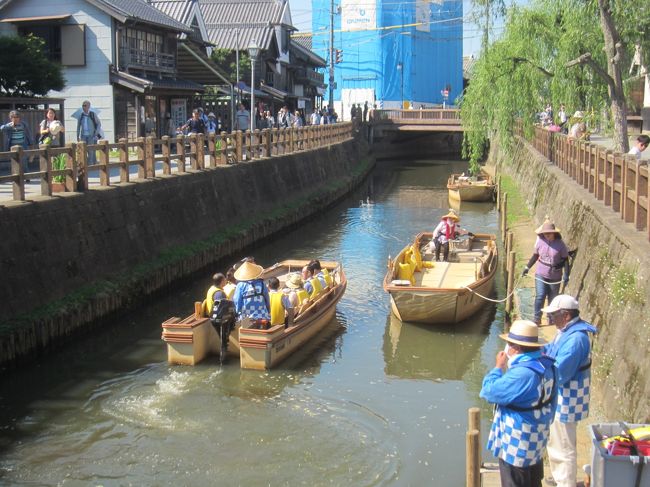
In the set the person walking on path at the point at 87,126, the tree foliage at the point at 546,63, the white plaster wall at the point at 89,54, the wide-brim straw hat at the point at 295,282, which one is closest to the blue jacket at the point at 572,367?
the wide-brim straw hat at the point at 295,282

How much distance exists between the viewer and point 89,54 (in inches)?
1335

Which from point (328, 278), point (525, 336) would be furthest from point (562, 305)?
point (328, 278)

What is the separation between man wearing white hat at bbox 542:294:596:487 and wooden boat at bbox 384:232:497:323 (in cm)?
825

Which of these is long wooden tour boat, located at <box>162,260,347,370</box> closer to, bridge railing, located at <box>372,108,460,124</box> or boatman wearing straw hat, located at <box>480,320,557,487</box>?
boatman wearing straw hat, located at <box>480,320,557,487</box>

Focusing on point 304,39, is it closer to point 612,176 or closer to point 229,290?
point 612,176

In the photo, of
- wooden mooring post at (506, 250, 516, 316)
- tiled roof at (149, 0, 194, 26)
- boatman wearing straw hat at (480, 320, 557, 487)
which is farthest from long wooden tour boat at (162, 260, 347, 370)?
tiled roof at (149, 0, 194, 26)

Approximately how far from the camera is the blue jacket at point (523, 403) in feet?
21.3

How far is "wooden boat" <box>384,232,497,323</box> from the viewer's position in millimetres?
16000

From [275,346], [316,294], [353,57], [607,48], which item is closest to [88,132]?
[316,294]

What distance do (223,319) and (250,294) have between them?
1.97 feet

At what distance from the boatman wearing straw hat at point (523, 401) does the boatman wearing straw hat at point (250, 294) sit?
765 cm

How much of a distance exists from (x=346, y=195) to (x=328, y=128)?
4.13 m

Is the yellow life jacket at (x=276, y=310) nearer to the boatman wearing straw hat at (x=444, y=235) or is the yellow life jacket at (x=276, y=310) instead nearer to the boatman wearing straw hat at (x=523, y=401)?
the boatman wearing straw hat at (x=444, y=235)

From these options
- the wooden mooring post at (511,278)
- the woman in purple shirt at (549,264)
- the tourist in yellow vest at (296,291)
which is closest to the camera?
the woman in purple shirt at (549,264)
